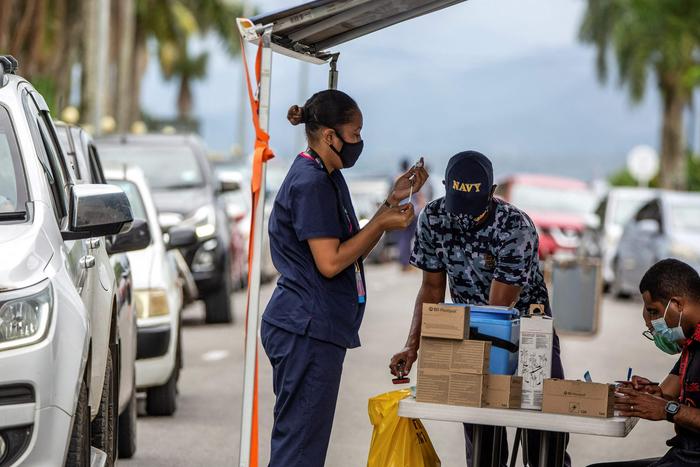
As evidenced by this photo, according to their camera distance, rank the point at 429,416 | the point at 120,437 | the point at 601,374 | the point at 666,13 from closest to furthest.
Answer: the point at 429,416, the point at 120,437, the point at 601,374, the point at 666,13

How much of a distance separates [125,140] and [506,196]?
16.6 metres

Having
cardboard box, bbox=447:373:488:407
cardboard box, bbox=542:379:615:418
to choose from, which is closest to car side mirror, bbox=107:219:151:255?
cardboard box, bbox=447:373:488:407

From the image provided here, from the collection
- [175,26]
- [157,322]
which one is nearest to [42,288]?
[157,322]

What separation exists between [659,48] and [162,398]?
48338 mm

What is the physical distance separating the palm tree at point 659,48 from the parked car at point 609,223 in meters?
19.7

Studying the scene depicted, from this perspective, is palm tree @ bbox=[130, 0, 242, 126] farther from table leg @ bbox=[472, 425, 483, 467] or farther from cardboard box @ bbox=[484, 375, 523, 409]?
A: cardboard box @ bbox=[484, 375, 523, 409]

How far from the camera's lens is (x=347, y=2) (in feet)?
21.2

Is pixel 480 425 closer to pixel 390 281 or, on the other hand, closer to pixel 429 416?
pixel 429 416

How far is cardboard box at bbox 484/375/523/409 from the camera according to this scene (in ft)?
20.1

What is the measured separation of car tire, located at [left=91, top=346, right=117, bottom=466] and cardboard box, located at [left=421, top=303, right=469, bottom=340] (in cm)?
188

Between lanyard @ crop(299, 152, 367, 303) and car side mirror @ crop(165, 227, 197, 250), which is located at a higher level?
lanyard @ crop(299, 152, 367, 303)

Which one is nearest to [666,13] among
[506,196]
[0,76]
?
[506,196]

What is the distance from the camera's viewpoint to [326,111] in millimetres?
6383

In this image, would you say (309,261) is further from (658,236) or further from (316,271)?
(658,236)
